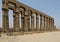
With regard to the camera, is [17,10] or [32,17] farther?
[32,17]

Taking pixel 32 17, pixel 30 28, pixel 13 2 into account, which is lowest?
pixel 30 28

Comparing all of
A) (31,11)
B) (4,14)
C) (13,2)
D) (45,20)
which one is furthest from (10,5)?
(45,20)

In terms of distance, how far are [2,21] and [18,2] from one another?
16.3ft

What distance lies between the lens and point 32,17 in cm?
3216

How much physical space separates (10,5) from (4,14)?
2617 mm

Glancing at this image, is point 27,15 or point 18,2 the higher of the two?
point 18,2

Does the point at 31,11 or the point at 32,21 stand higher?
the point at 31,11

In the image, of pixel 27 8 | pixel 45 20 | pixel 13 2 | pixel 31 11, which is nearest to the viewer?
pixel 13 2

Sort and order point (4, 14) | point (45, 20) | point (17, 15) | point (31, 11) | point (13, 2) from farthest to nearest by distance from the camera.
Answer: point (45, 20)
point (31, 11)
point (17, 15)
point (13, 2)
point (4, 14)

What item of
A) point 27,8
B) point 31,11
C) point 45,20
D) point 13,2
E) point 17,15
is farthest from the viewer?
point 45,20

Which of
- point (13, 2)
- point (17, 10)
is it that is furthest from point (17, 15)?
point (13, 2)

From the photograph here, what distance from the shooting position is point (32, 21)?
105 feet

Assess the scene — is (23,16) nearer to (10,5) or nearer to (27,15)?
(27,15)

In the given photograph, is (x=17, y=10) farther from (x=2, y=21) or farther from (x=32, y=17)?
(x=32, y=17)
